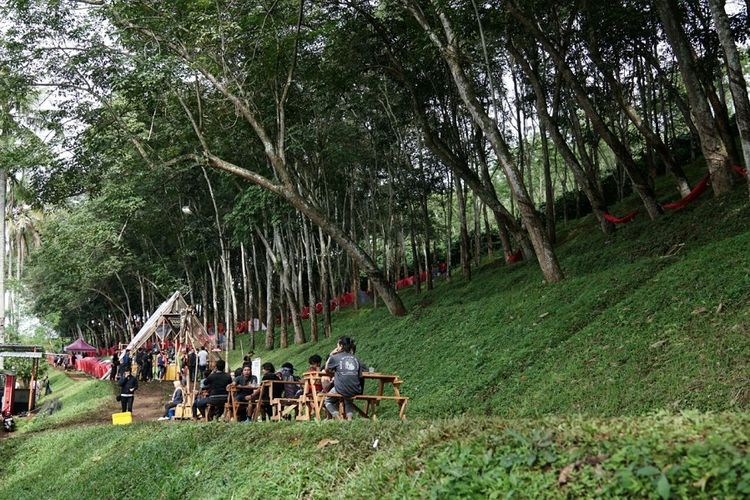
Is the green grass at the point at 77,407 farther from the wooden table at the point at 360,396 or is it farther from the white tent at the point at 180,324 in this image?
the wooden table at the point at 360,396

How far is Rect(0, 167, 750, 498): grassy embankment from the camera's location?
3.33 meters

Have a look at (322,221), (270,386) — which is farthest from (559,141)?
(270,386)

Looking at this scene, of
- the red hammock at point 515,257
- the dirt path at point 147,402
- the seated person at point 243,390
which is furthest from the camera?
the red hammock at point 515,257

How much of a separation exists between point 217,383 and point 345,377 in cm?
331

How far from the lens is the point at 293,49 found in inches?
624

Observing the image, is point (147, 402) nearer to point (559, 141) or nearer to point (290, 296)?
point (290, 296)

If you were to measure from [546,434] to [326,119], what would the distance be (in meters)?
17.4

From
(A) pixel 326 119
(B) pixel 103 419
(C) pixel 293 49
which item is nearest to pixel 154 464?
(B) pixel 103 419

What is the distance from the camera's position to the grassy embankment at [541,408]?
3326 mm

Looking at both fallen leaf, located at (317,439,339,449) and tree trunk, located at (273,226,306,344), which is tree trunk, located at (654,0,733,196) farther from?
tree trunk, located at (273,226,306,344)

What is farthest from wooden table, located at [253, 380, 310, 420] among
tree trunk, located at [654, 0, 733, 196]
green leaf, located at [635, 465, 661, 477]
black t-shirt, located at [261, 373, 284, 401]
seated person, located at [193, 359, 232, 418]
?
tree trunk, located at [654, 0, 733, 196]

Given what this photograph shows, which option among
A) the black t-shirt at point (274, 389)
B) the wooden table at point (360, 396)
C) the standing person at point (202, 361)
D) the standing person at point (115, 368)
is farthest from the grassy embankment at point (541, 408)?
the standing person at point (115, 368)

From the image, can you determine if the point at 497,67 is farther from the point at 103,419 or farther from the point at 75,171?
the point at 103,419

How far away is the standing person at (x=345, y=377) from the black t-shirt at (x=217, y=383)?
289 centimetres
